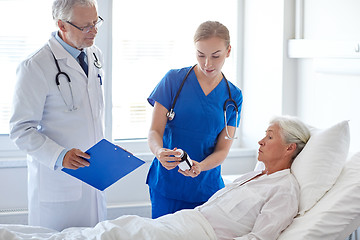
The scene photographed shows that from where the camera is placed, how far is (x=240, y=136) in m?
3.68

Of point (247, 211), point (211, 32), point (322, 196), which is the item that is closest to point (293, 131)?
point (322, 196)

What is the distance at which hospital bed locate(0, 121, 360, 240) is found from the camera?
1.96 m

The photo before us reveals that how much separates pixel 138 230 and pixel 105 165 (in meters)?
0.34

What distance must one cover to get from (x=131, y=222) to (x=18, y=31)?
1626 mm

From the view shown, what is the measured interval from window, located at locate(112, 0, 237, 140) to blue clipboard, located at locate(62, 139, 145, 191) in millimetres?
1219

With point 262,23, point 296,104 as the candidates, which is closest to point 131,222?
point 296,104

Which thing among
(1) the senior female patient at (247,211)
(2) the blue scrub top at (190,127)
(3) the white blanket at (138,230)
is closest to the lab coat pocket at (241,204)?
(1) the senior female patient at (247,211)

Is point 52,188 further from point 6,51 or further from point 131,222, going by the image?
point 6,51

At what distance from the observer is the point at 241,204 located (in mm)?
2129

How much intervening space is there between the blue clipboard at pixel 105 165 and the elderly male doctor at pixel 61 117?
0.14 ft

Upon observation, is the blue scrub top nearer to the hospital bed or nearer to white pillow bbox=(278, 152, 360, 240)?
the hospital bed

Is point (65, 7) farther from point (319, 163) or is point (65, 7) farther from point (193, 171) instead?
point (319, 163)

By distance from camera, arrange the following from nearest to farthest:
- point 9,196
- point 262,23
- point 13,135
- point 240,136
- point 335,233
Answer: point 335,233 → point 13,135 → point 9,196 → point 262,23 → point 240,136

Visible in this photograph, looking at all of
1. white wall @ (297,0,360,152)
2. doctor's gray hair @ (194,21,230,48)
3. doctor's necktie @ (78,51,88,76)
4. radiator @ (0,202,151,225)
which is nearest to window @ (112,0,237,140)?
radiator @ (0,202,151,225)
